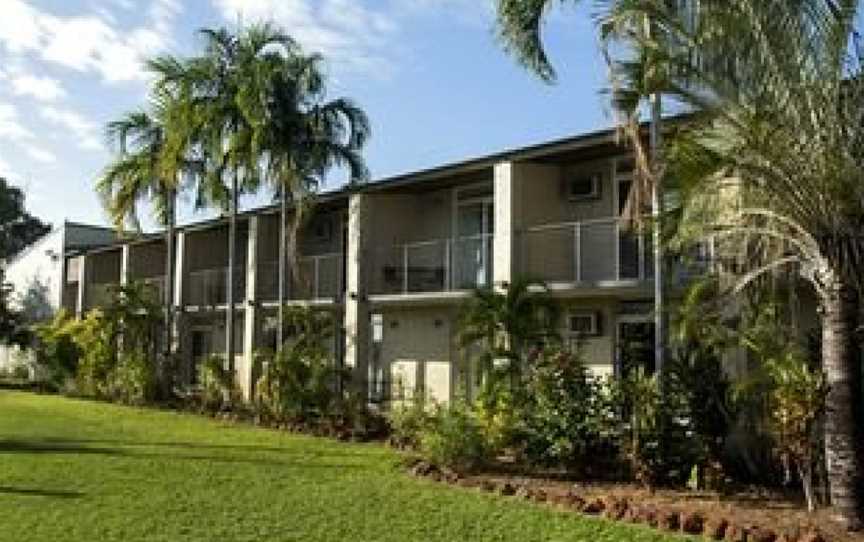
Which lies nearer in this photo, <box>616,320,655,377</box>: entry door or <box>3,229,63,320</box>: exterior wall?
<box>616,320,655,377</box>: entry door

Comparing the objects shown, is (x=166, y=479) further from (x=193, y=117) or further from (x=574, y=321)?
(x=193, y=117)

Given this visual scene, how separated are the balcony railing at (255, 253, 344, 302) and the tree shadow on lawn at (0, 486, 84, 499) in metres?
13.9

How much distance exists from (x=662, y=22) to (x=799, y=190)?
96.6 inches

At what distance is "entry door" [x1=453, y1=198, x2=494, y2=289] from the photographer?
24334 mm

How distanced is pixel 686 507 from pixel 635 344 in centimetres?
713

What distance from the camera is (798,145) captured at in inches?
473

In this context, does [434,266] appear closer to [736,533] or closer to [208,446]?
[208,446]

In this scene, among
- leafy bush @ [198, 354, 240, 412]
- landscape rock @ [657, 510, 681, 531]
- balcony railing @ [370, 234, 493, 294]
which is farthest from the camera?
leafy bush @ [198, 354, 240, 412]

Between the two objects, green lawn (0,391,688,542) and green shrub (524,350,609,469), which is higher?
green shrub (524,350,609,469)

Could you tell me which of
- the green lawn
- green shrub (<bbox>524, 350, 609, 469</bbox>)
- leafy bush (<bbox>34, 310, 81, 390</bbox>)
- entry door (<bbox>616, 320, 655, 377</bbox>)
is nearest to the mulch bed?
the green lawn

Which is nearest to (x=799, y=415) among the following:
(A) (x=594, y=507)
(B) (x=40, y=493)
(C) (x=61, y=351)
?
(A) (x=594, y=507)

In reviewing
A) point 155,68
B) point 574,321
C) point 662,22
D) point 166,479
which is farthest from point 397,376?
point 662,22

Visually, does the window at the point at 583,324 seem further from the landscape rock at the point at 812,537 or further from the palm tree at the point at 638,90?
the landscape rock at the point at 812,537

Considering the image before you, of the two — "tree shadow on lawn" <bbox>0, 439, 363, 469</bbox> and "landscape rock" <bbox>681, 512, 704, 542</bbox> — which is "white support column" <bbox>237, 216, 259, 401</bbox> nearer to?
"tree shadow on lawn" <bbox>0, 439, 363, 469</bbox>
